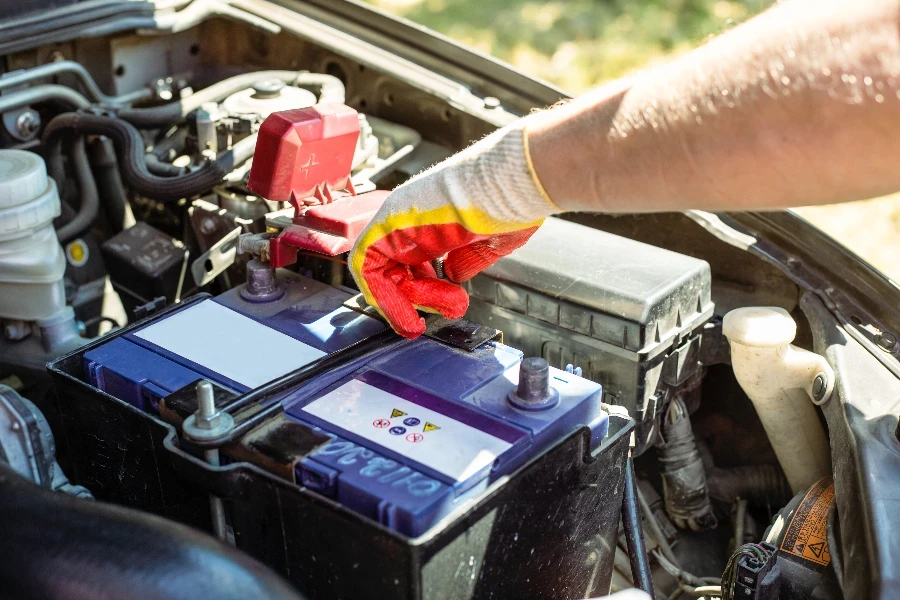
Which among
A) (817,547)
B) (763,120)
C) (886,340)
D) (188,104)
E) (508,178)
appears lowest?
(817,547)

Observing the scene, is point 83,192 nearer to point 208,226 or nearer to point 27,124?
point 27,124

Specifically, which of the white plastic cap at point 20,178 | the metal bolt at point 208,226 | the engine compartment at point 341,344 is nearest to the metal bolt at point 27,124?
the engine compartment at point 341,344

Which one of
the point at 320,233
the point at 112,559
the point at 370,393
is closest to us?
the point at 112,559

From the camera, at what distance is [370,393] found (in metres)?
1.13

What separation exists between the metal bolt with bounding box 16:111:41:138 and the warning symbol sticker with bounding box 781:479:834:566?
1397 mm

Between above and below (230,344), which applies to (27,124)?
above

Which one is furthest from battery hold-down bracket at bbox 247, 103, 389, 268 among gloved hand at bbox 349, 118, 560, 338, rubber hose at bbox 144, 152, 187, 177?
rubber hose at bbox 144, 152, 187, 177

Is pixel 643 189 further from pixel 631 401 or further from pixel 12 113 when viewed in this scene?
pixel 12 113

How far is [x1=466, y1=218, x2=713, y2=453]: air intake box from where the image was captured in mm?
1394

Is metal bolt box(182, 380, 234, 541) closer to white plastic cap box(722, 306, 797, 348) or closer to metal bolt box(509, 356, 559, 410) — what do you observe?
Result: metal bolt box(509, 356, 559, 410)

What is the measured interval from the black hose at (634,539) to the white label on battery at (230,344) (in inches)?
17.2

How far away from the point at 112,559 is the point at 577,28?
481cm

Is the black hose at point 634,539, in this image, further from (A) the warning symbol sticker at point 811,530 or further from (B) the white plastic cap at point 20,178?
(B) the white plastic cap at point 20,178

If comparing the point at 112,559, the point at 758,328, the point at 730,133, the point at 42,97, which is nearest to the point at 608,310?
the point at 758,328
